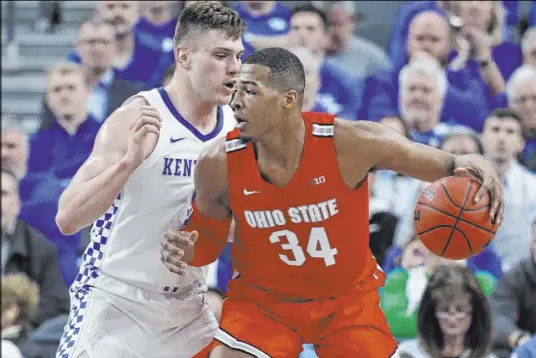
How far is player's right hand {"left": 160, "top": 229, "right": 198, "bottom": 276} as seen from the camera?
406 cm

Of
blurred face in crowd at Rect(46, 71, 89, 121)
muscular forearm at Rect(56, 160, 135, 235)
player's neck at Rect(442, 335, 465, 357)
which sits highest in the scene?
muscular forearm at Rect(56, 160, 135, 235)

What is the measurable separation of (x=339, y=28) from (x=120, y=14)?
1.91 metres

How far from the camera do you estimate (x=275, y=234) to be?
4133 mm

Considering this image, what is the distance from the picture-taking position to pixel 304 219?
4.11 m

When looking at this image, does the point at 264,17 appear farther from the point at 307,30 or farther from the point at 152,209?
the point at 152,209

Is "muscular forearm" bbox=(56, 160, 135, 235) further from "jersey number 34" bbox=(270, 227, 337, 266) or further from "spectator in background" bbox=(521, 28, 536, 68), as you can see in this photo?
"spectator in background" bbox=(521, 28, 536, 68)

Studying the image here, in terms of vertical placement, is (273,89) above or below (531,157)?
above

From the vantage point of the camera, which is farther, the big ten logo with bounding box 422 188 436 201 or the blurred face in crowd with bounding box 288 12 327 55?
the blurred face in crowd with bounding box 288 12 327 55

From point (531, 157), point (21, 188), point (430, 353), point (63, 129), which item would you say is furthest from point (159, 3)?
point (430, 353)

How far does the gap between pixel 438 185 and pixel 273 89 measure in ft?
2.56

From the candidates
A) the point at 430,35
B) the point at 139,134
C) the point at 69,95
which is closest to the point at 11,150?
the point at 69,95

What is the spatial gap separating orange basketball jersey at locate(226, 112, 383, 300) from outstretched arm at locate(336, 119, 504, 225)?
0.05 meters

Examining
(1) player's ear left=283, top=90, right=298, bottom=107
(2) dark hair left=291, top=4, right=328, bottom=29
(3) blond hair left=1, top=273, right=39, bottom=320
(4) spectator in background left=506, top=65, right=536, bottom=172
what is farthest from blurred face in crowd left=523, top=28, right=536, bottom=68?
(1) player's ear left=283, top=90, right=298, bottom=107

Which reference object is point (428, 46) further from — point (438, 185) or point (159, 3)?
point (438, 185)
